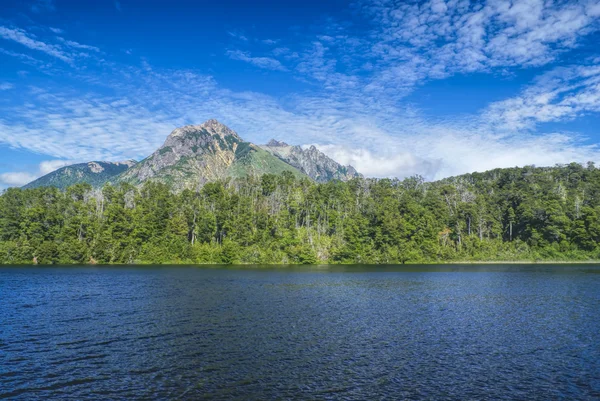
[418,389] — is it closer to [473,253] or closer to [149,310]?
[149,310]

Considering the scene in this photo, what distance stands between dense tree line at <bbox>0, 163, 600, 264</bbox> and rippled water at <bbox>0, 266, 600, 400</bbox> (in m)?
107

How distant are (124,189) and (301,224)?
304 ft

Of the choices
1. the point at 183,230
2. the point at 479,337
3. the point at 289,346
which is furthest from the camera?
the point at 183,230

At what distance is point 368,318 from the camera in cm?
4262

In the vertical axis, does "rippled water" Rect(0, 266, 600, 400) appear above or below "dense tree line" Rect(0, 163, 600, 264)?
below

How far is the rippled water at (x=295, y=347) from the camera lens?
22.2 metres

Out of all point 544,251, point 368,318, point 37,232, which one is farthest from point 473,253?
point 37,232

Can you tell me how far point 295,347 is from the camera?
3069cm

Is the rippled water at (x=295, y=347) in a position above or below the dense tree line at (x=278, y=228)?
below

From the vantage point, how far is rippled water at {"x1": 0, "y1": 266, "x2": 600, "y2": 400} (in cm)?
2223

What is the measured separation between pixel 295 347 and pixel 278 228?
143 metres

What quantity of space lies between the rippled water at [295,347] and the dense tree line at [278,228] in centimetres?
10700

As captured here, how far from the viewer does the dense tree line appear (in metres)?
156

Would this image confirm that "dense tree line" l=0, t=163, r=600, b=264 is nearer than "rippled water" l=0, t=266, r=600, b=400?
No
